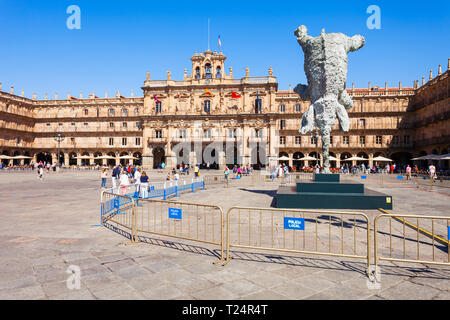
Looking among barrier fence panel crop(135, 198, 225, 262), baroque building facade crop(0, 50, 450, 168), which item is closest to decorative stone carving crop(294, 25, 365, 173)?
barrier fence panel crop(135, 198, 225, 262)

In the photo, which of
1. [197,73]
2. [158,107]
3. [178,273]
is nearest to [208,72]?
[197,73]

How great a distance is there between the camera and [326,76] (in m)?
9.88

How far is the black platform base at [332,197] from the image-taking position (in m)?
8.42

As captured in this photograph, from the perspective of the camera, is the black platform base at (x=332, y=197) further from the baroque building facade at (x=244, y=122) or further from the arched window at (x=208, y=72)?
the arched window at (x=208, y=72)

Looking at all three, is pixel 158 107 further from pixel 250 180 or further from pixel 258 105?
pixel 250 180

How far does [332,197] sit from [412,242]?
11.2ft

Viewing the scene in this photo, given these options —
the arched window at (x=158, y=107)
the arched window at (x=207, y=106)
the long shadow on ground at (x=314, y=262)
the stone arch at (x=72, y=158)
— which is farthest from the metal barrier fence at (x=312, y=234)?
the stone arch at (x=72, y=158)

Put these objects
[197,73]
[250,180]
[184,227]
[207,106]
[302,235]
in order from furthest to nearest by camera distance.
Result: [197,73] < [207,106] < [250,180] < [184,227] < [302,235]

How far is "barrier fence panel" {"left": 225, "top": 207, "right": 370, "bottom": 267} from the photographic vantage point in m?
4.25

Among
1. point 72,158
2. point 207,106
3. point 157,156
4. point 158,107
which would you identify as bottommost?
point 72,158

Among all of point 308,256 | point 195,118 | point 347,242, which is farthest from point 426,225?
point 195,118

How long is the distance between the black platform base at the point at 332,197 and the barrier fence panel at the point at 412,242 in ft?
4.59

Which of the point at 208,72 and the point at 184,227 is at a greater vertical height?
the point at 208,72

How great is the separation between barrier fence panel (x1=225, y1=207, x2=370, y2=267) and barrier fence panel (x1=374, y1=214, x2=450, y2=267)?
0.29m
